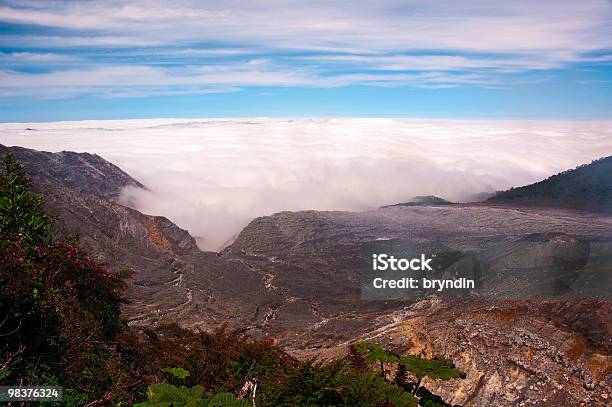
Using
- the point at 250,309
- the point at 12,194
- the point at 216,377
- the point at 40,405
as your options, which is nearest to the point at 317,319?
the point at 250,309

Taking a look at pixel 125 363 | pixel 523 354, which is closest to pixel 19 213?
pixel 125 363

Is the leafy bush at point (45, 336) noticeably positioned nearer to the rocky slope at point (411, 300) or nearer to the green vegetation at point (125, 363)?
the green vegetation at point (125, 363)

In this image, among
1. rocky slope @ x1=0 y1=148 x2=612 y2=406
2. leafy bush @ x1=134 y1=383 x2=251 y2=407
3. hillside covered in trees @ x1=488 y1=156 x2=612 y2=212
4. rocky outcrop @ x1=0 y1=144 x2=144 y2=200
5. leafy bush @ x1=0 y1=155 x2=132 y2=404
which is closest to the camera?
leafy bush @ x1=134 y1=383 x2=251 y2=407

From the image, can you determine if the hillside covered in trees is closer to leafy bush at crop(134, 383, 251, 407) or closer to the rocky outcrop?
leafy bush at crop(134, 383, 251, 407)

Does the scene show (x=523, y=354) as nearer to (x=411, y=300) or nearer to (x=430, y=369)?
(x=430, y=369)

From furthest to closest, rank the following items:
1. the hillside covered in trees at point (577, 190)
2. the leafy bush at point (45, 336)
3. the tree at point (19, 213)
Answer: the hillside covered in trees at point (577, 190) → the tree at point (19, 213) → the leafy bush at point (45, 336)

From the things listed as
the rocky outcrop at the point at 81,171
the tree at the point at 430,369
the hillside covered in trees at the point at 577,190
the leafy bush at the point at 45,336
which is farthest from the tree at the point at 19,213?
the rocky outcrop at the point at 81,171

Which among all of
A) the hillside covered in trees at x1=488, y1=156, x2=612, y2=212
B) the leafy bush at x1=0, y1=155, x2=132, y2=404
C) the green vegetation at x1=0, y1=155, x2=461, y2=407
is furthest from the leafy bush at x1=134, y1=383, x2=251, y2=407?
the hillside covered in trees at x1=488, y1=156, x2=612, y2=212
